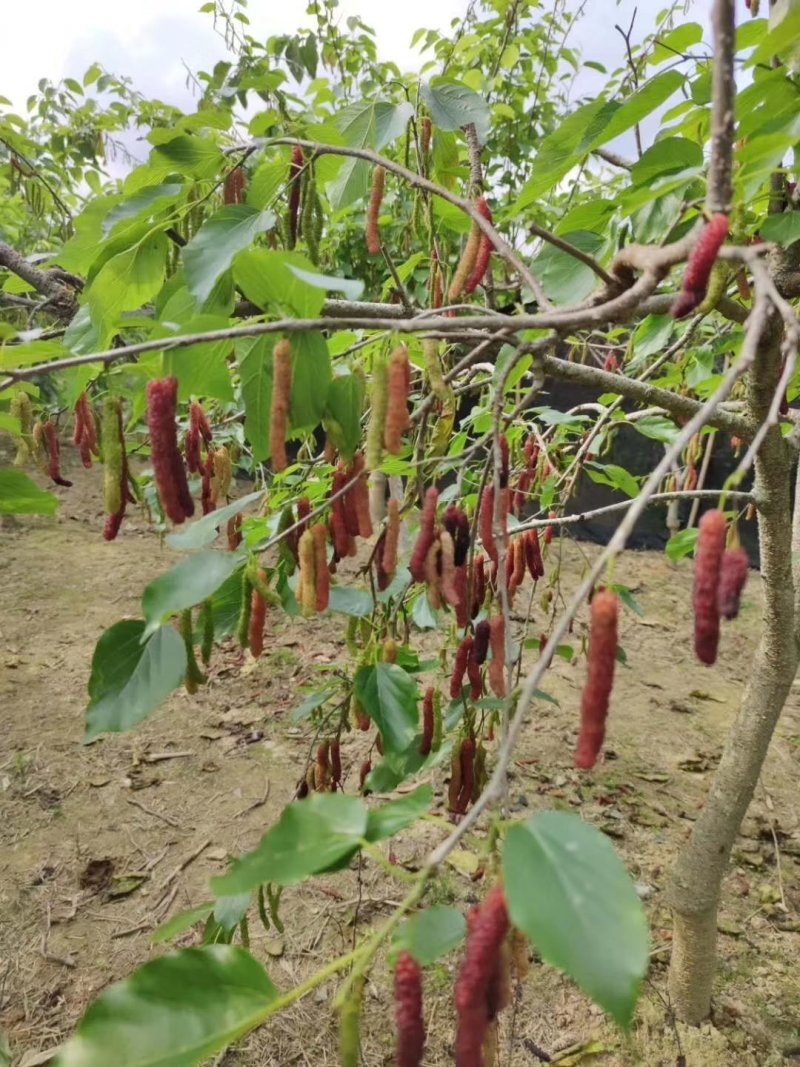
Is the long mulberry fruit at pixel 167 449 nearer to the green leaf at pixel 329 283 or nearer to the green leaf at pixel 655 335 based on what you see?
the green leaf at pixel 329 283

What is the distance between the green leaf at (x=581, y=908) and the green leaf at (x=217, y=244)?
58 cm

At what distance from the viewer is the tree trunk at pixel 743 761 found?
1302 mm

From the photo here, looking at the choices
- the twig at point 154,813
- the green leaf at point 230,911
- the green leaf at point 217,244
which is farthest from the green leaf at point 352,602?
the twig at point 154,813

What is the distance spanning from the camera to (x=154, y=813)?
7.58ft

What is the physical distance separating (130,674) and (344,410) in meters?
0.35

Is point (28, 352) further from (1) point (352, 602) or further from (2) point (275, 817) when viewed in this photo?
(2) point (275, 817)

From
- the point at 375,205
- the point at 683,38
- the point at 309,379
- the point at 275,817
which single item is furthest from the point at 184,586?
the point at 275,817

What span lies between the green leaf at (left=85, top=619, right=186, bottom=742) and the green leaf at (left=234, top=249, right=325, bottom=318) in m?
0.35

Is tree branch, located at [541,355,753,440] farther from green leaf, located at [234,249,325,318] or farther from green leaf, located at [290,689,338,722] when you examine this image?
green leaf, located at [290,689,338,722]

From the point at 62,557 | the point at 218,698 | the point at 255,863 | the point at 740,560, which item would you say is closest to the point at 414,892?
the point at 255,863

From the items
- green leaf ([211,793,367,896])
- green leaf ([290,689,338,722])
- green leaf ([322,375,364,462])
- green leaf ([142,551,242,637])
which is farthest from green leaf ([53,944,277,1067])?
green leaf ([290,689,338,722])

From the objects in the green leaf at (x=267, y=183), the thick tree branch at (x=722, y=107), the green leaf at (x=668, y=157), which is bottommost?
the thick tree branch at (x=722, y=107)

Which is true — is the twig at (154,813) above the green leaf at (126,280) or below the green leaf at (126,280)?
below

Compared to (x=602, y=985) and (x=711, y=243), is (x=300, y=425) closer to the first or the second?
(x=711, y=243)
